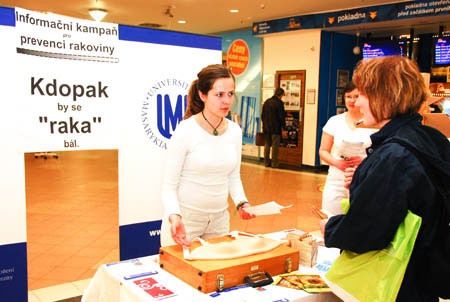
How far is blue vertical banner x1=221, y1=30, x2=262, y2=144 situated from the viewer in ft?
38.5

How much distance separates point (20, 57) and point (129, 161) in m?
1.06

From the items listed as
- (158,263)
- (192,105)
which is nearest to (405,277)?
(158,263)

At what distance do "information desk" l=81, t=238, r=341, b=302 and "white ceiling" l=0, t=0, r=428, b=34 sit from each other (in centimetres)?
803

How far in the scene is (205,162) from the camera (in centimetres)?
228

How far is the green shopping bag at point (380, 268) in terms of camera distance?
1.33m

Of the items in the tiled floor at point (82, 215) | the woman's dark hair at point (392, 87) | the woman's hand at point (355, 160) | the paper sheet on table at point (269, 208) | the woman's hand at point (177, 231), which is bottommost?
the tiled floor at point (82, 215)

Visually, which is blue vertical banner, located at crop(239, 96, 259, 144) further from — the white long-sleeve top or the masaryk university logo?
the white long-sleeve top

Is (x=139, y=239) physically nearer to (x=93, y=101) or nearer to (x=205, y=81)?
(x=93, y=101)

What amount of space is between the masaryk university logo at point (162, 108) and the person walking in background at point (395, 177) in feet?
7.12

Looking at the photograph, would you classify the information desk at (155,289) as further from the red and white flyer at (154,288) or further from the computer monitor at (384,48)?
the computer monitor at (384,48)

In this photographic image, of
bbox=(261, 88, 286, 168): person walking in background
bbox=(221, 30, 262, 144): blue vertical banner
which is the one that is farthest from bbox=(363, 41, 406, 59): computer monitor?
bbox=(221, 30, 262, 144): blue vertical banner

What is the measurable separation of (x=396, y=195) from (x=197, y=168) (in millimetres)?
1183

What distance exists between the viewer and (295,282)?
186 cm

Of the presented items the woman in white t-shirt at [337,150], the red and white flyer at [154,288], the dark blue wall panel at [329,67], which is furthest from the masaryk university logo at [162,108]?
the dark blue wall panel at [329,67]
